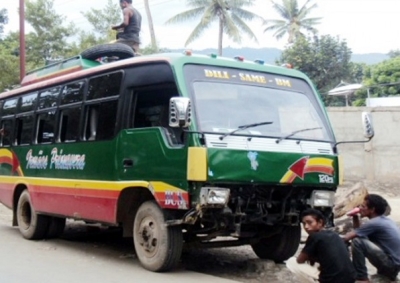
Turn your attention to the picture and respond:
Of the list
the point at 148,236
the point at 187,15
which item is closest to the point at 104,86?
the point at 148,236

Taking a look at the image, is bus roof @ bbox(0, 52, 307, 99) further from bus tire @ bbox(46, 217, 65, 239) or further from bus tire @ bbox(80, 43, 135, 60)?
bus tire @ bbox(46, 217, 65, 239)

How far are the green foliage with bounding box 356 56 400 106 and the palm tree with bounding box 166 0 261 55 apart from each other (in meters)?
8.28

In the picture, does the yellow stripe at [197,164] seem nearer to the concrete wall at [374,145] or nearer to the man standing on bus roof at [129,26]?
the man standing on bus roof at [129,26]

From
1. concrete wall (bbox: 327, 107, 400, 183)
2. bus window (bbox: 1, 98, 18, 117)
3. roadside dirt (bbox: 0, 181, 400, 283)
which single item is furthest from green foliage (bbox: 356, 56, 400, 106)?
bus window (bbox: 1, 98, 18, 117)

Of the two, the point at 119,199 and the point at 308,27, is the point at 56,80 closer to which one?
the point at 119,199

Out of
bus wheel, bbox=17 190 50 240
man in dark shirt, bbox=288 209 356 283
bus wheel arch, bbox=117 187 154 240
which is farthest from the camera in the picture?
bus wheel, bbox=17 190 50 240

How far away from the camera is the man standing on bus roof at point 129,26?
1133 cm

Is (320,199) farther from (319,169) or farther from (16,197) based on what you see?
(16,197)

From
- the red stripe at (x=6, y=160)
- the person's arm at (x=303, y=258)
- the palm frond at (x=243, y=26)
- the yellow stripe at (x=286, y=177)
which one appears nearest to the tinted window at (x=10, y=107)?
the red stripe at (x=6, y=160)

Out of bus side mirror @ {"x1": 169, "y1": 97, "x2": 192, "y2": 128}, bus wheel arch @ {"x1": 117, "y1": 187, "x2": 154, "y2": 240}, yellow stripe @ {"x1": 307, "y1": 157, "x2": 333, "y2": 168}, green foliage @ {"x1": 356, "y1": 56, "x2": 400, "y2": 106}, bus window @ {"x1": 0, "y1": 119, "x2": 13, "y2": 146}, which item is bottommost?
bus wheel arch @ {"x1": 117, "y1": 187, "x2": 154, "y2": 240}

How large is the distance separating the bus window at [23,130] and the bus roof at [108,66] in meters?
0.53

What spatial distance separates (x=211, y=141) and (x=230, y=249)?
11.3 feet

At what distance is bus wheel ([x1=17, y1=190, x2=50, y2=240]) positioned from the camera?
428 inches

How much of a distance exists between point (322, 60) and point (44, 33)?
16.0m
